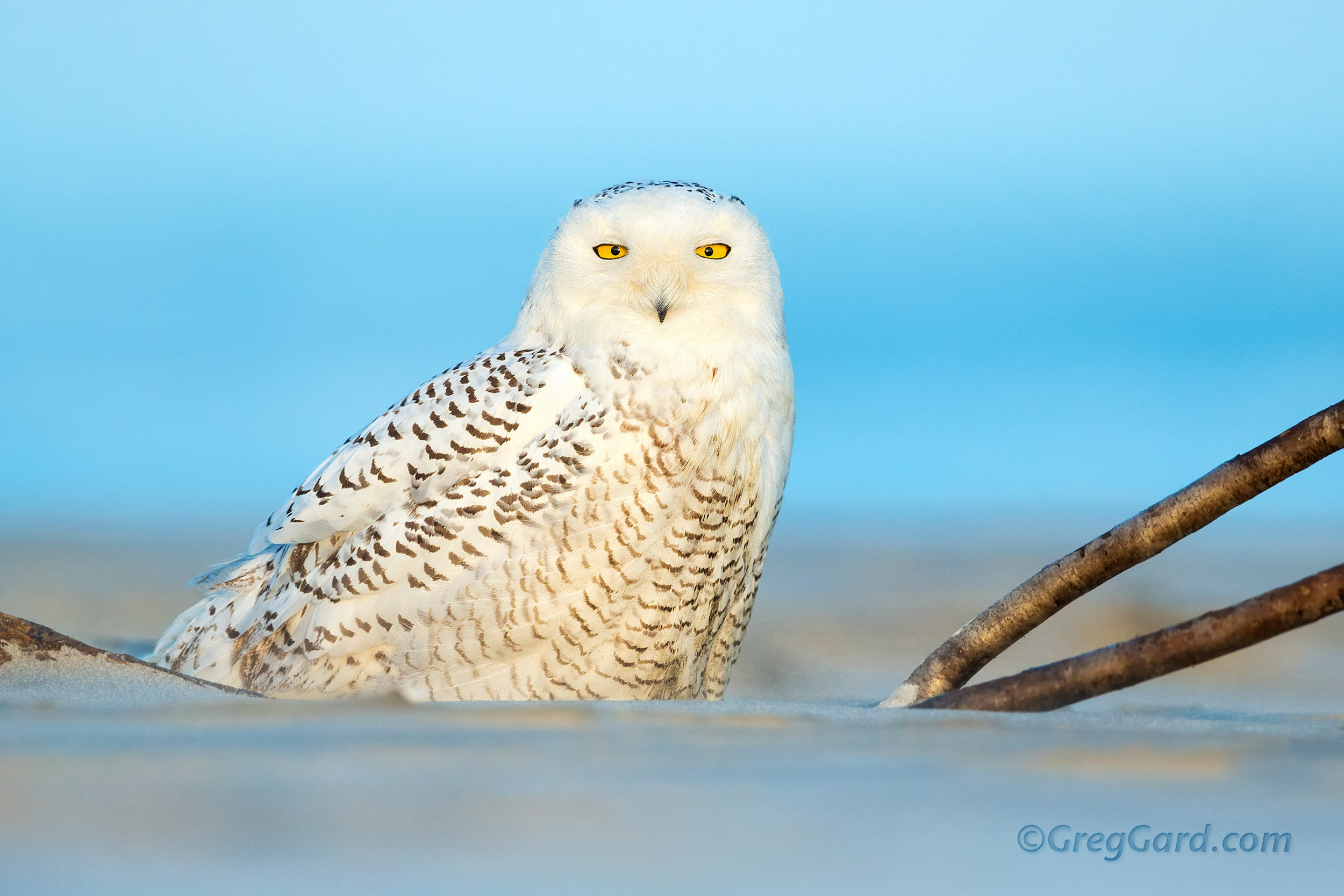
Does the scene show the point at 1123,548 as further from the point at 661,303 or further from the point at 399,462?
the point at 399,462

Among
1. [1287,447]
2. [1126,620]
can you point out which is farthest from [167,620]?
[1287,447]

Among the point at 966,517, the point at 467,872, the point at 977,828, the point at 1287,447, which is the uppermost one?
the point at 966,517

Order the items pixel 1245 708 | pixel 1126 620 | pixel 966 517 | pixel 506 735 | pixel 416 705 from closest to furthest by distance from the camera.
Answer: pixel 506 735 < pixel 416 705 < pixel 1245 708 < pixel 1126 620 < pixel 966 517

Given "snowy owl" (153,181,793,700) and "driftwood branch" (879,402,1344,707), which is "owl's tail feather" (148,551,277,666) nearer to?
"snowy owl" (153,181,793,700)

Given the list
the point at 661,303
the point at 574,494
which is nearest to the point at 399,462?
the point at 574,494

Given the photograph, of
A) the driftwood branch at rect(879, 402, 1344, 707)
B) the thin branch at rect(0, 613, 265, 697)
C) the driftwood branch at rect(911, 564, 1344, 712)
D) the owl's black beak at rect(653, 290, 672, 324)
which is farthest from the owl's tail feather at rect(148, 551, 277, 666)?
the driftwood branch at rect(911, 564, 1344, 712)

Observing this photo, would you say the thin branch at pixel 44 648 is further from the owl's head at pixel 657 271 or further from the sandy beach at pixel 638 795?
the owl's head at pixel 657 271

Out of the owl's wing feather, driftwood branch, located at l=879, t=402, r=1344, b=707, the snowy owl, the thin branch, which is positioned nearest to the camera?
driftwood branch, located at l=879, t=402, r=1344, b=707

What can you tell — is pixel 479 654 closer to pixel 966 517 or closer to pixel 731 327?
pixel 731 327
